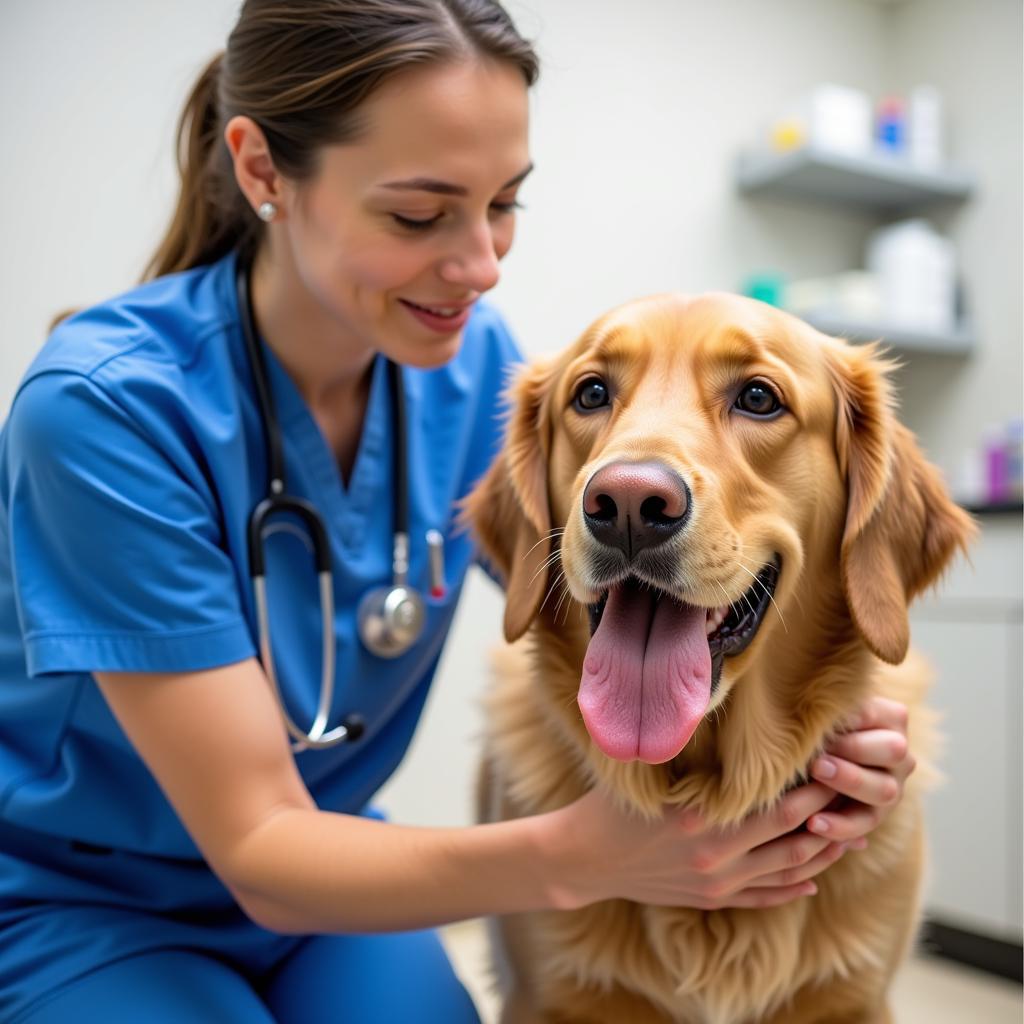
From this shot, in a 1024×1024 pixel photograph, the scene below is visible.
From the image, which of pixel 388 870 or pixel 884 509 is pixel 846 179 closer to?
pixel 884 509

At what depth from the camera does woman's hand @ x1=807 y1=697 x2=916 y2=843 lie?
47.6 inches

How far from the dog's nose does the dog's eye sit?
0.86 feet

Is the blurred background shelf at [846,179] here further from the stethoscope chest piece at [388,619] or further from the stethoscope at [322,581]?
the stethoscope chest piece at [388,619]

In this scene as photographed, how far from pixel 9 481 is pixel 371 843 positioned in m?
0.62

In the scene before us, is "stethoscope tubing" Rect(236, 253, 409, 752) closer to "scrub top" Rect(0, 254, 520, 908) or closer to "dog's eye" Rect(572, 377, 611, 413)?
"scrub top" Rect(0, 254, 520, 908)

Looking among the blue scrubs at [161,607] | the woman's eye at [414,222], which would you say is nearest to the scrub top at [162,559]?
the blue scrubs at [161,607]

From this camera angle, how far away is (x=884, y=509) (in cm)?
127

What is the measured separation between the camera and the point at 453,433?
169cm

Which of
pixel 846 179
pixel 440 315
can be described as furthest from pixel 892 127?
pixel 440 315

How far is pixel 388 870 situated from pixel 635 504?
0.52m

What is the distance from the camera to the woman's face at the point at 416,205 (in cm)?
130

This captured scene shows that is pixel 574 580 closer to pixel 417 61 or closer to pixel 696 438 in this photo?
pixel 696 438

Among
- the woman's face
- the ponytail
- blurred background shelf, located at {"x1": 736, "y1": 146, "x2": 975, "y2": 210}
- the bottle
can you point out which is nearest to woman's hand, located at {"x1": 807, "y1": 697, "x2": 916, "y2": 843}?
the woman's face

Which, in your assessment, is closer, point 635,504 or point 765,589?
point 635,504
